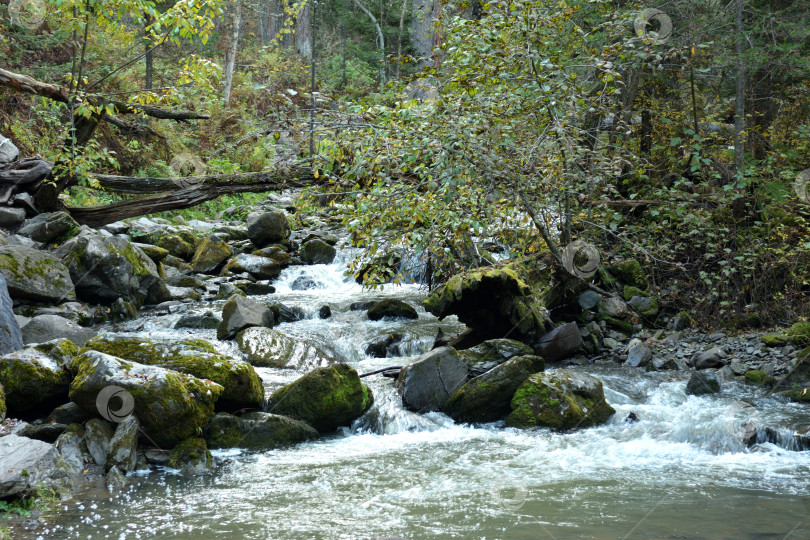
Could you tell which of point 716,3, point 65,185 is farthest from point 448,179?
point 65,185

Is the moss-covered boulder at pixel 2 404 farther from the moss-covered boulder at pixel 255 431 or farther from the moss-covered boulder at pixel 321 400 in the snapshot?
the moss-covered boulder at pixel 321 400

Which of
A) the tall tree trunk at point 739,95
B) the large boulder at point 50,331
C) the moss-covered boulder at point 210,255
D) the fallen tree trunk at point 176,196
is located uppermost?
the tall tree trunk at point 739,95

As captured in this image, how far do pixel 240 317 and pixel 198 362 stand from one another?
3057 mm

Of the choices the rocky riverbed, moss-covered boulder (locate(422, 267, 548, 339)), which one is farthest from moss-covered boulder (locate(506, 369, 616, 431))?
moss-covered boulder (locate(422, 267, 548, 339))

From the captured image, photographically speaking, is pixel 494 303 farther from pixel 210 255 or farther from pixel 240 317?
pixel 210 255

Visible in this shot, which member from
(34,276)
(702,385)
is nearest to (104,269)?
(34,276)

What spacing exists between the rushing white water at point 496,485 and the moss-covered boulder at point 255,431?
0.15 meters

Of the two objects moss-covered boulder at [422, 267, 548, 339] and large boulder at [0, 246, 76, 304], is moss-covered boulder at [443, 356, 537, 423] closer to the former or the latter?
moss-covered boulder at [422, 267, 548, 339]

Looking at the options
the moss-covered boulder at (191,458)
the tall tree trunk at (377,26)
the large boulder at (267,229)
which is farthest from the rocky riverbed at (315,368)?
the tall tree trunk at (377,26)

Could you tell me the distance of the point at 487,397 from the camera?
23.4ft

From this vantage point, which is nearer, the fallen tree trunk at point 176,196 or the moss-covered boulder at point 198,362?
the moss-covered boulder at point 198,362

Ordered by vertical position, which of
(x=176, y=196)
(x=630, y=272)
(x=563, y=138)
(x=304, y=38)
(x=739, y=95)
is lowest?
(x=630, y=272)

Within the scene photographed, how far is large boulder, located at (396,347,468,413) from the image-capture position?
7.30m

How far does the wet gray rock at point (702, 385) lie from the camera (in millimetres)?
7652
